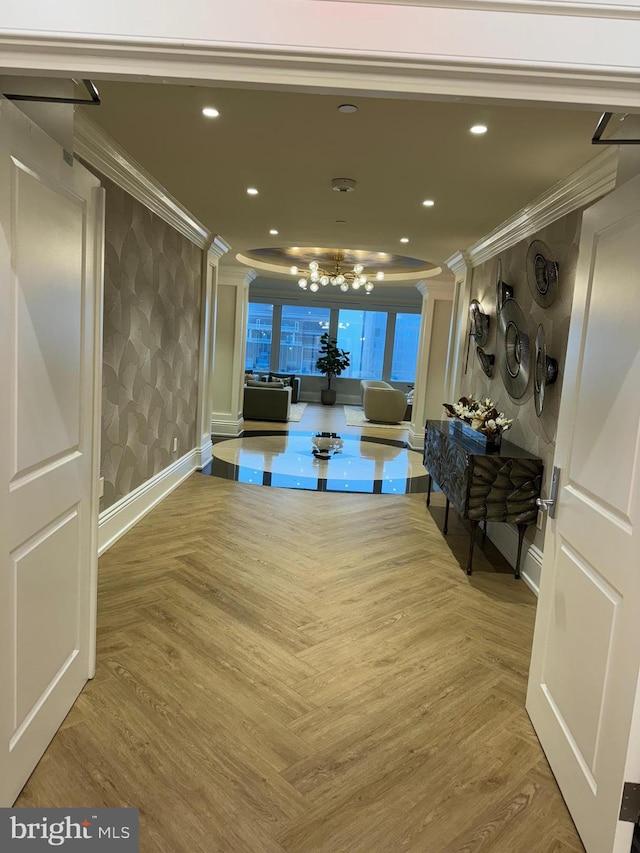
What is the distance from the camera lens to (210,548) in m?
3.96

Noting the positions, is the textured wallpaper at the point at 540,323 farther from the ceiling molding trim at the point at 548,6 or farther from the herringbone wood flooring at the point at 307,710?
the ceiling molding trim at the point at 548,6

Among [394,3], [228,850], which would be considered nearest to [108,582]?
[228,850]

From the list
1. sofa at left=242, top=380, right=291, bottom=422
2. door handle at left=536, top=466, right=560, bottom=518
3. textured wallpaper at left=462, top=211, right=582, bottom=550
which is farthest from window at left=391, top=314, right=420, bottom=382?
door handle at left=536, top=466, right=560, bottom=518

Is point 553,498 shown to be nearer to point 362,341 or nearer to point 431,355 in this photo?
point 431,355

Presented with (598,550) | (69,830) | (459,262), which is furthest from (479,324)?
(69,830)

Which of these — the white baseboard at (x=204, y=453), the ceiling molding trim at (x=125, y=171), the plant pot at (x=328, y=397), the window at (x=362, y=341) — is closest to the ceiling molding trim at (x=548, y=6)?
the ceiling molding trim at (x=125, y=171)

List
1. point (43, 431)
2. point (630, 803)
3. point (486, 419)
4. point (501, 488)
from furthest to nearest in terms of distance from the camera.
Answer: point (486, 419), point (501, 488), point (43, 431), point (630, 803)

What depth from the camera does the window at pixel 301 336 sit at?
1495 centimetres

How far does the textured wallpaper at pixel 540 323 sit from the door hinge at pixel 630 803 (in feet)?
7.31

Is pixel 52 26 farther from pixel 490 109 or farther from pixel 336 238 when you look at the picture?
pixel 336 238

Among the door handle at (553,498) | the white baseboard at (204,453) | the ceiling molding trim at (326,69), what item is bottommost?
the white baseboard at (204,453)

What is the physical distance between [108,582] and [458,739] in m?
2.17

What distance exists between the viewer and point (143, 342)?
4340 millimetres

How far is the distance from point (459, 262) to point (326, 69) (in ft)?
17.2
